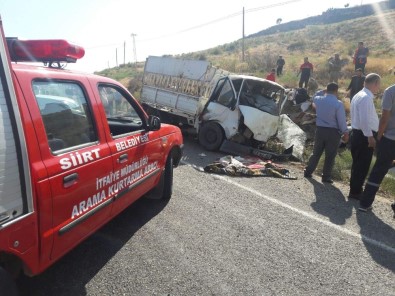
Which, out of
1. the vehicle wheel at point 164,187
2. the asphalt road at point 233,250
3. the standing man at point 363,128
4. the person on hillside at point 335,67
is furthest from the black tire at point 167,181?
the person on hillside at point 335,67

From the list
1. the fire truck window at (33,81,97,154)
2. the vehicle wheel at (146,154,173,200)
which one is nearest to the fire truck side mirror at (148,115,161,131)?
the vehicle wheel at (146,154,173,200)

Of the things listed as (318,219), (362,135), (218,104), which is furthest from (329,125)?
(218,104)

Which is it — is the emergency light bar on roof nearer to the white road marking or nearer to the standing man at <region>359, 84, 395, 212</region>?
the white road marking

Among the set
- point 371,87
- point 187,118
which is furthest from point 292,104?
point 371,87

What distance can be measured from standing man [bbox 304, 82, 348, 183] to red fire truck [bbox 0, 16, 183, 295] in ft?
12.7

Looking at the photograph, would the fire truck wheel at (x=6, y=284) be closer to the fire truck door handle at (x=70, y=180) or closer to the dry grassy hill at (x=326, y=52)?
the fire truck door handle at (x=70, y=180)

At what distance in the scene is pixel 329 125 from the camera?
6246 mm

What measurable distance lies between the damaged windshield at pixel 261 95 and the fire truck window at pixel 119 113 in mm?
4816

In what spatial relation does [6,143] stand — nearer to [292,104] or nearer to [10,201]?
[10,201]

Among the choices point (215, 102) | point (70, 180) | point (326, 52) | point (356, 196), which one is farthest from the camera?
point (326, 52)

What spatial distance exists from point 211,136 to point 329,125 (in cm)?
317

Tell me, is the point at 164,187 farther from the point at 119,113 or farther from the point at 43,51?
the point at 43,51

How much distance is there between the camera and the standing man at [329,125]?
6133 mm

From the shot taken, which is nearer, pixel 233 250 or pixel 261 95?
pixel 233 250
